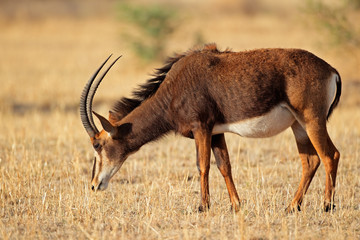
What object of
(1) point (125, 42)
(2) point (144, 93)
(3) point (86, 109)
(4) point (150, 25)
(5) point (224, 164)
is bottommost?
(5) point (224, 164)

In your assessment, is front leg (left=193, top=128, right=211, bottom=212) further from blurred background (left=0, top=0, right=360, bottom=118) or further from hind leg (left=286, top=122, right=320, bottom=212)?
blurred background (left=0, top=0, right=360, bottom=118)

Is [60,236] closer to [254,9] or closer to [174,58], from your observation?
[174,58]

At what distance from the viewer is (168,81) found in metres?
7.70

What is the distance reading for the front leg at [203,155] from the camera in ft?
23.8

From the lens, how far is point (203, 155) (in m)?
7.38

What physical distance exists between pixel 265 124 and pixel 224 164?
866 millimetres

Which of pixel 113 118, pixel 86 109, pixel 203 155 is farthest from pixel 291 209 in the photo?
pixel 86 109

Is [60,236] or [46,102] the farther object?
[46,102]

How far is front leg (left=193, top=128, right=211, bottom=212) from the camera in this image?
7254 millimetres

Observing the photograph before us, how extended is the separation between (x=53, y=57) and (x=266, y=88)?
21.9m

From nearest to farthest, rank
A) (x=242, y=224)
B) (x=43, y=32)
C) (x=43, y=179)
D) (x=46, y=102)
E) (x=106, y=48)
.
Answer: (x=242, y=224) < (x=43, y=179) < (x=46, y=102) < (x=106, y=48) < (x=43, y=32)

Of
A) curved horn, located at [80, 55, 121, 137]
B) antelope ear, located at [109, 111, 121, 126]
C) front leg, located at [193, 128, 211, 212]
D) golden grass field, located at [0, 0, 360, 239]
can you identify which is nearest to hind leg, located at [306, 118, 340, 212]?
golden grass field, located at [0, 0, 360, 239]

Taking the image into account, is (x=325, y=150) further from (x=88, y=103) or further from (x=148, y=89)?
(x=88, y=103)

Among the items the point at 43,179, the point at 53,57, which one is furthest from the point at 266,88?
the point at 53,57
